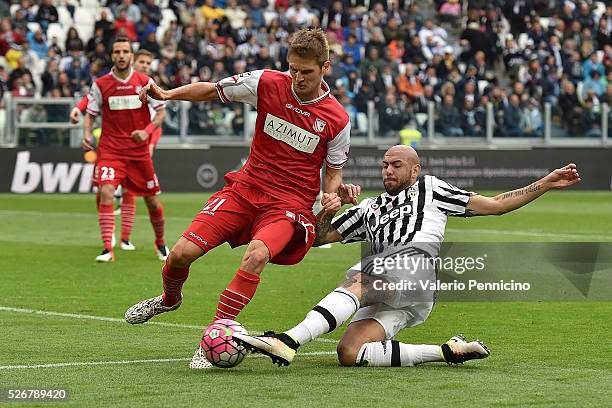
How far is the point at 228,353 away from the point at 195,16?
25.6 metres

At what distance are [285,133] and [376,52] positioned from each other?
23.7 metres

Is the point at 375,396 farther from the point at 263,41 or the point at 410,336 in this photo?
the point at 263,41

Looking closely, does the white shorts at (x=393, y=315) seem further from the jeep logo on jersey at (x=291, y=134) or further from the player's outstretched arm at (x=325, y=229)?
the jeep logo on jersey at (x=291, y=134)

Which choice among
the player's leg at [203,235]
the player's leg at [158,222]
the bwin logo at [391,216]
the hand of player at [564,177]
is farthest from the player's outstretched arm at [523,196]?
the player's leg at [158,222]

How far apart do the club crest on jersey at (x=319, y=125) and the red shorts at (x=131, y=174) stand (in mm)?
7085

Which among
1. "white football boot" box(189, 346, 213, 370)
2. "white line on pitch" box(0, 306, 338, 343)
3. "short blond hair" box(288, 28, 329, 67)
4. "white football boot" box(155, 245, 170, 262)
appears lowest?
"white football boot" box(155, 245, 170, 262)

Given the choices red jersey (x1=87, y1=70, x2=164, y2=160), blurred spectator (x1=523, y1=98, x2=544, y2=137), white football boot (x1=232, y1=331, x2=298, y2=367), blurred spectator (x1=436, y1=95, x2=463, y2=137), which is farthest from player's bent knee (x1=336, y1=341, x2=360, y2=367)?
blurred spectator (x1=523, y1=98, x2=544, y2=137)

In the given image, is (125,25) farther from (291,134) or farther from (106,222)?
(291,134)

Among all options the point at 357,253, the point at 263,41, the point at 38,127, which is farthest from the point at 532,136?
the point at 357,253

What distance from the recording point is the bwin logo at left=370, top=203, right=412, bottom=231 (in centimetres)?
821

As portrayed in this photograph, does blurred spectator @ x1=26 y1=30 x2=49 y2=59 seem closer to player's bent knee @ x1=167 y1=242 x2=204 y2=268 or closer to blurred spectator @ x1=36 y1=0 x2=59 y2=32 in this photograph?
blurred spectator @ x1=36 y1=0 x2=59 y2=32

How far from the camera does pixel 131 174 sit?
15328mm

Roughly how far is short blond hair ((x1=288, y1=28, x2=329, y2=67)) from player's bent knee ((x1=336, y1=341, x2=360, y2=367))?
69.3 inches

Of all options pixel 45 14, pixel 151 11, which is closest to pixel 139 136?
pixel 45 14
